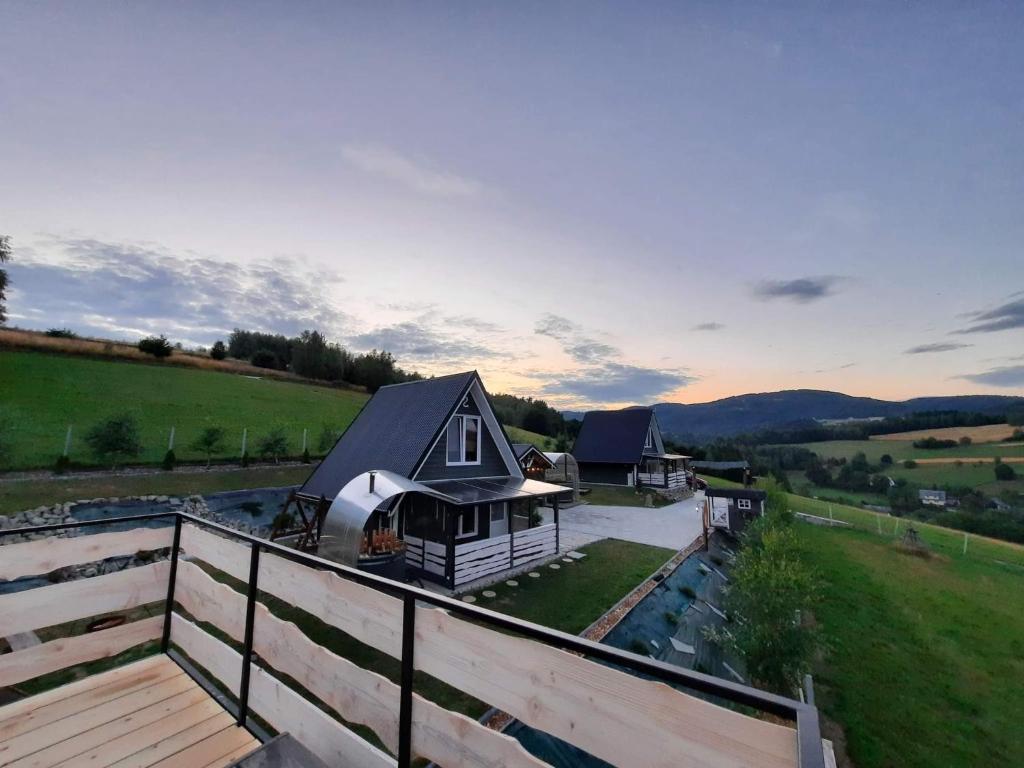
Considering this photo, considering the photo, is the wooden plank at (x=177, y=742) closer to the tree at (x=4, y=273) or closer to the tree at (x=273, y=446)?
the tree at (x=273, y=446)

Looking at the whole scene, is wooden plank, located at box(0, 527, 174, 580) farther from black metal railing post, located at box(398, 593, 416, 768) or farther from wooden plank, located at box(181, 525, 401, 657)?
black metal railing post, located at box(398, 593, 416, 768)

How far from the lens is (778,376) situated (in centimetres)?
2348

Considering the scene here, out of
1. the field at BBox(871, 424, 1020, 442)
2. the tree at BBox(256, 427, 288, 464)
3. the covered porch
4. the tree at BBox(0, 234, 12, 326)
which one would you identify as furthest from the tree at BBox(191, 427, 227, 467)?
the field at BBox(871, 424, 1020, 442)

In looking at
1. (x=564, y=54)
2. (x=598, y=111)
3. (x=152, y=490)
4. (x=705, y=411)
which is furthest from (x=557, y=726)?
(x=705, y=411)

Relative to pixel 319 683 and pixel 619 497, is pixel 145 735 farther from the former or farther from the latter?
pixel 619 497

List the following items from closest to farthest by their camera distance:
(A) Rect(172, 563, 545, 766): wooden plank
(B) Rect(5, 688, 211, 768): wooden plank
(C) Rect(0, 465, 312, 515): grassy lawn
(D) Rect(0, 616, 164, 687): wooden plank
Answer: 1. (A) Rect(172, 563, 545, 766): wooden plank
2. (B) Rect(5, 688, 211, 768): wooden plank
3. (D) Rect(0, 616, 164, 687): wooden plank
4. (C) Rect(0, 465, 312, 515): grassy lawn

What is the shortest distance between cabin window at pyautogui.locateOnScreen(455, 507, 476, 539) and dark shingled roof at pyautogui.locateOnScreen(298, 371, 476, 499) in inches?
86.2

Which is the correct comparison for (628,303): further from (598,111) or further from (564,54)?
(564,54)

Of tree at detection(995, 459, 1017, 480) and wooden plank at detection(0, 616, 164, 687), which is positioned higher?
wooden plank at detection(0, 616, 164, 687)

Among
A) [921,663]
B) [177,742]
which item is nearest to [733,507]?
[921,663]

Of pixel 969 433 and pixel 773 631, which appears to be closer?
pixel 773 631

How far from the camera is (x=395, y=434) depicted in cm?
1254

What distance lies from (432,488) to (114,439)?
34.7 feet

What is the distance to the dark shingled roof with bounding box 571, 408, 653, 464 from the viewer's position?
2830 centimetres
